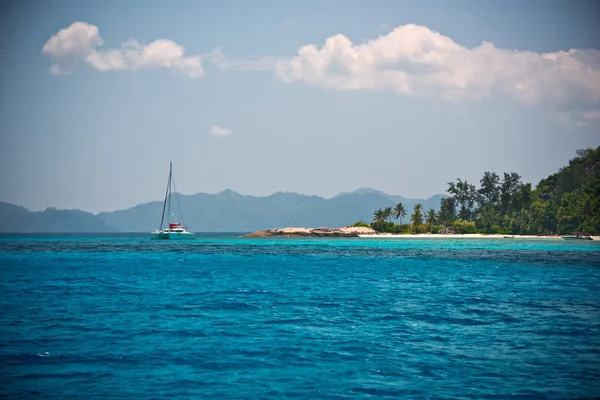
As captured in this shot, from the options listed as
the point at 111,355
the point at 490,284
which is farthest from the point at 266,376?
the point at 490,284

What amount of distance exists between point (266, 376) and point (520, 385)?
858 cm

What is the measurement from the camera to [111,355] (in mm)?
21391

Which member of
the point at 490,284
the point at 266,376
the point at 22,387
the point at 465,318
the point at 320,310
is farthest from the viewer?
the point at 490,284

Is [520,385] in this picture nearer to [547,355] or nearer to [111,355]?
[547,355]

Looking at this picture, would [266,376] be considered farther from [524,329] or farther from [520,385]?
[524,329]

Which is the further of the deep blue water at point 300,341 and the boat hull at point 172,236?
the boat hull at point 172,236

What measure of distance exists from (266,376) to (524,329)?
47.9 feet

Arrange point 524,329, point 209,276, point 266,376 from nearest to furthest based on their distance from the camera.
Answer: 1. point 266,376
2. point 524,329
3. point 209,276

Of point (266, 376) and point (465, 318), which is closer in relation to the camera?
point (266, 376)

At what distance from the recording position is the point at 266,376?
733 inches

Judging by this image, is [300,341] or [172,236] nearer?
[300,341]

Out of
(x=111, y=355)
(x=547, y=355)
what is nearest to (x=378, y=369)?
(x=547, y=355)

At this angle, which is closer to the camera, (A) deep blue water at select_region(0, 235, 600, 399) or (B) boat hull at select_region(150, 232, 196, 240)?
(A) deep blue water at select_region(0, 235, 600, 399)

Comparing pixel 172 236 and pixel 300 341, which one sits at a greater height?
pixel 172 236
